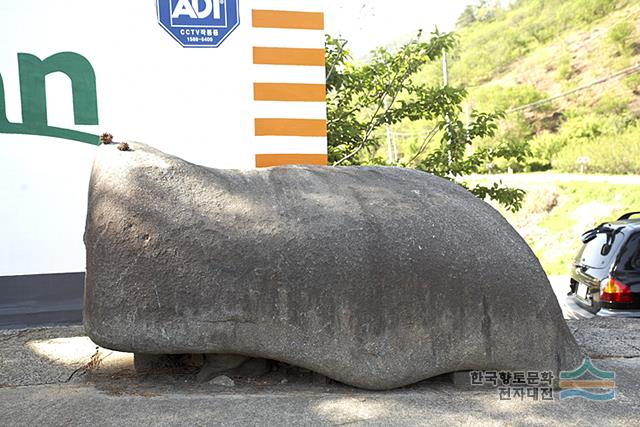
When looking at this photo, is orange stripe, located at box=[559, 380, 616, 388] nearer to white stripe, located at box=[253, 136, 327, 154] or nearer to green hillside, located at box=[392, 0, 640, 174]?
white stripe, located at box=[253, 136, 327, 154]

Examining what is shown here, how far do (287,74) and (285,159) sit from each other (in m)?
1.00

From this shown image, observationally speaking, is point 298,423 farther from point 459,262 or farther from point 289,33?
point 289,33

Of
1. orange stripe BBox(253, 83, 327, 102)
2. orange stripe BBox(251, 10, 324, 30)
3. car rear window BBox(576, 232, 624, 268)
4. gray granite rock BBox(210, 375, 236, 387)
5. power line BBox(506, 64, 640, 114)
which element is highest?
power line BBox(506, 64, 640, 114)

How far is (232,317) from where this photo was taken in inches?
156

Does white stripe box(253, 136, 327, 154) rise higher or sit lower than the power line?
lower

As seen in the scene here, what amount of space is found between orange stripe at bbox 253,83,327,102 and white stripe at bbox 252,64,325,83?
48mm

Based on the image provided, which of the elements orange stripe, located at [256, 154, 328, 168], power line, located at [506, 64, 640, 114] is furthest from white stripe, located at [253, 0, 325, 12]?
power line, located at [506, 64, 640, 114]

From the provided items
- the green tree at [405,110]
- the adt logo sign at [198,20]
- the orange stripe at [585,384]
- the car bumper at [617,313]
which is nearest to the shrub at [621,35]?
the green tree at [405,110]

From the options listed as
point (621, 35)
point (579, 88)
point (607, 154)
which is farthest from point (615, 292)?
point (621, 35)

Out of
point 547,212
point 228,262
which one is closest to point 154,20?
point 228,262

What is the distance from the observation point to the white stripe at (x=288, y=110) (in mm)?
6914

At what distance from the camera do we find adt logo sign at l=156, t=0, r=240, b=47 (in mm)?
6586

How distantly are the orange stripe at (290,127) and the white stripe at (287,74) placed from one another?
0.47 m

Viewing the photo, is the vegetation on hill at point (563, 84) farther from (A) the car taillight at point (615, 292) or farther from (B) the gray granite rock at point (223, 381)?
(B) the gray granite rock at point (223, 381)
